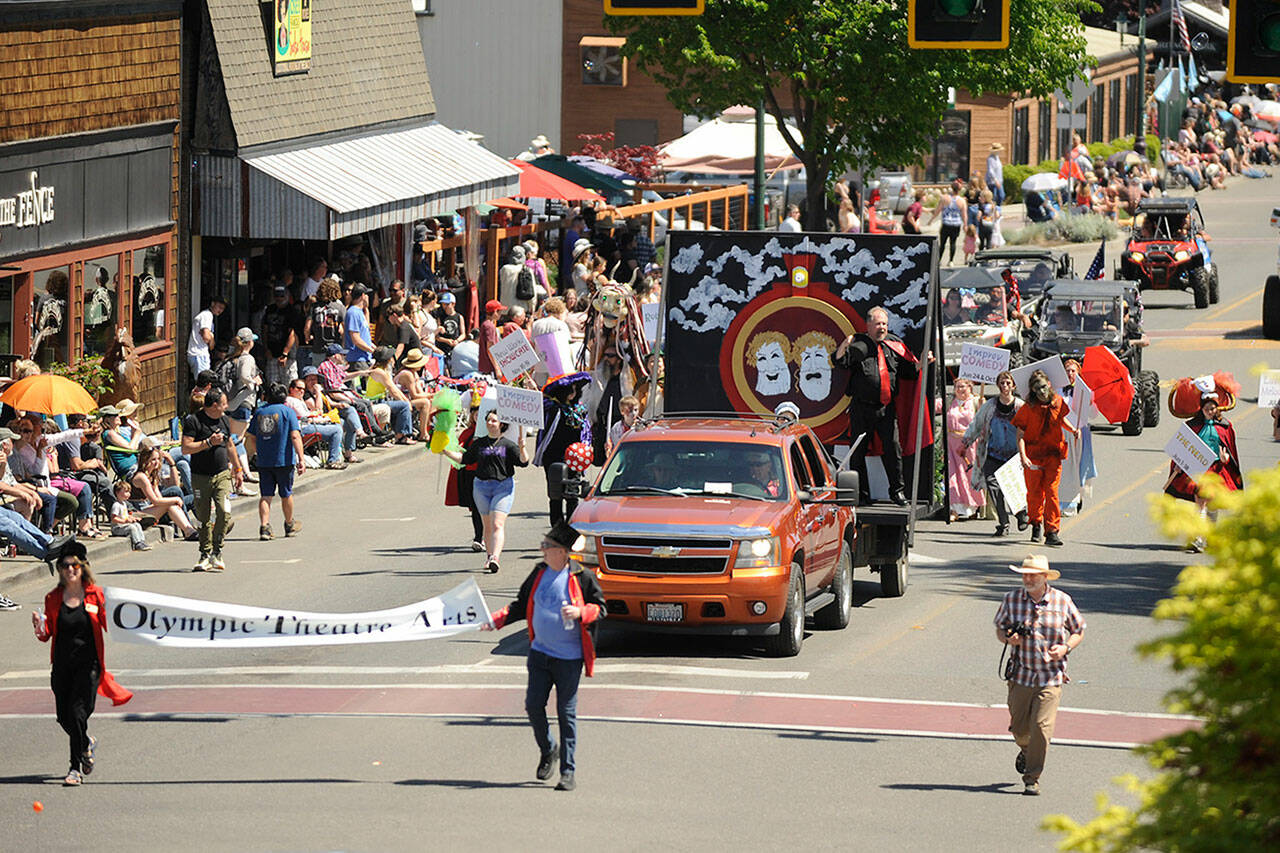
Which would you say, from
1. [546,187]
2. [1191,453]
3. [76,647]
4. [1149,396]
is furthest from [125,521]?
[546,187]

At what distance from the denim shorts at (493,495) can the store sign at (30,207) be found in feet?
23.0

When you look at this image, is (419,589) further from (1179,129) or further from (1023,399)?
(1179,129)

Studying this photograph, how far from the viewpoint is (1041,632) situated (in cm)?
1260

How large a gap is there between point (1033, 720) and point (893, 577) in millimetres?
6823

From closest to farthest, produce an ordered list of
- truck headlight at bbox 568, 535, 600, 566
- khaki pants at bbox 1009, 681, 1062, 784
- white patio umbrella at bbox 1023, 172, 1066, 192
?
1. khaki pants at bbox 1009, 681, 1062, 784
2. truck headlight at bbox 568, 535, 600, 566
3. white patio umbrella at bbox 1023, 172, 1066, 192

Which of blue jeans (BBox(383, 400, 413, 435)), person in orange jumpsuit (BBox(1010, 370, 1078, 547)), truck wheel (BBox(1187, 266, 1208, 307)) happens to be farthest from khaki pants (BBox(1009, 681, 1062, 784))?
truck wheel (BBox(1187, 266, 1208, 307))

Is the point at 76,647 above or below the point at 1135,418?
below

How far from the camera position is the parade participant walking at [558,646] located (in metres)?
12.3

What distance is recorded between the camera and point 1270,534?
5852 mm

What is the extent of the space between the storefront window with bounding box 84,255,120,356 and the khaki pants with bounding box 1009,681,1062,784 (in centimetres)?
1580

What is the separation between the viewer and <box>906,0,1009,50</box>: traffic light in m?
15.0

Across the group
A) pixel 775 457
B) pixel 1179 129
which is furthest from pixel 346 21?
pixel 1179 129

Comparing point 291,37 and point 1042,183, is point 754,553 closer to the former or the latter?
point 291,37

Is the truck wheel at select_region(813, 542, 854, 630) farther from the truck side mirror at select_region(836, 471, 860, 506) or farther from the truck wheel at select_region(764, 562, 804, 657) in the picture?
the truck wheel at select_region(764, 562, 804, 657)
